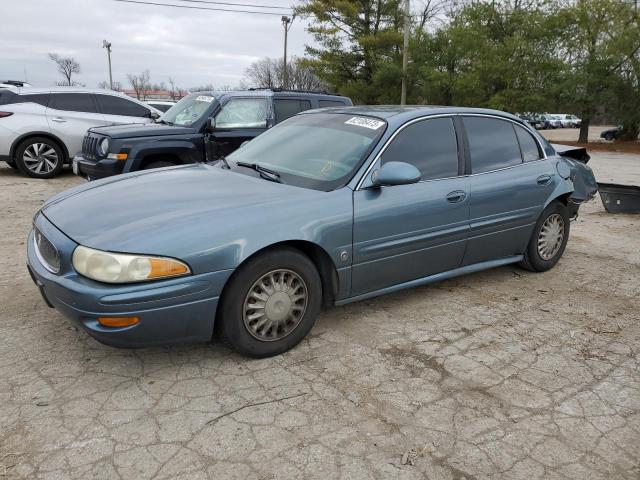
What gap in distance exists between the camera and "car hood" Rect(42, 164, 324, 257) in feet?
9.00

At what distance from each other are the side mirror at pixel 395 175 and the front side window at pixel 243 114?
462cm

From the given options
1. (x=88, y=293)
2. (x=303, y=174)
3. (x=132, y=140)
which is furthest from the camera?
(x=132, y=140)

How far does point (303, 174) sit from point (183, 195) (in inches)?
32.9

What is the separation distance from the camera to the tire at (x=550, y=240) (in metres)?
4.73

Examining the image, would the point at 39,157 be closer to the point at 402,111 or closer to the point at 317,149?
the point at 317,149

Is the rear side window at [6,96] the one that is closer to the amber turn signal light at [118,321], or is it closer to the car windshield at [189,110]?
the car windshield at [189,110]

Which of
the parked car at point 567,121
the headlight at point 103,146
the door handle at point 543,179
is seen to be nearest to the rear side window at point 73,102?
the headlight at point 103,146

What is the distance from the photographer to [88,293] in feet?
8.58

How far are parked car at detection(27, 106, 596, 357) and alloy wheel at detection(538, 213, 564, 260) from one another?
0.10 meters

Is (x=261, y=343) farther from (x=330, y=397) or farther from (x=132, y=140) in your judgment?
(x=132, y=140)

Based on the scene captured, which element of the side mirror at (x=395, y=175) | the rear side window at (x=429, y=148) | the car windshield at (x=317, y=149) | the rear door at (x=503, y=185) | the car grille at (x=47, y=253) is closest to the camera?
the car grille at (x=47, y=253)

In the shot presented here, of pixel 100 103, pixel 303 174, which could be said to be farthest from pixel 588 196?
pixel 100 103

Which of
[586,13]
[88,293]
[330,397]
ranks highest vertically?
[586,13]

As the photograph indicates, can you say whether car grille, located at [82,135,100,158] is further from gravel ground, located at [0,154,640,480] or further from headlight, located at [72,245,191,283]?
headlight, located at [72,245,191,283]
